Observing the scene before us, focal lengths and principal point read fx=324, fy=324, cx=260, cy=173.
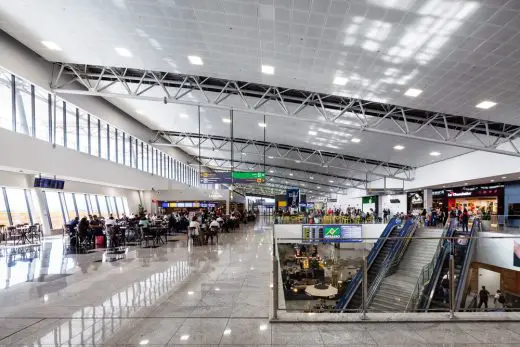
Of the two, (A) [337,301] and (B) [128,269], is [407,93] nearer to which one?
(A) [337,301]

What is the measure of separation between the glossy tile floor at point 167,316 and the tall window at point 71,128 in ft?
29.6

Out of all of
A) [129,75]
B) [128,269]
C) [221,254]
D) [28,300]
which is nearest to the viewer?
[28,300]

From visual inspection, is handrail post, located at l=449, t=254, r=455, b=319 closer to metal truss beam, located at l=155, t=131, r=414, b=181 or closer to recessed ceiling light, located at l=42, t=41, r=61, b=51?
recessed ceiling light, located at l=42, t=41, r=61, b=51

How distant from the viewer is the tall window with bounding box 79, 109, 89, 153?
16250 mm

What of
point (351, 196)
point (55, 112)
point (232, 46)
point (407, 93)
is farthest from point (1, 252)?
point (351, 196)

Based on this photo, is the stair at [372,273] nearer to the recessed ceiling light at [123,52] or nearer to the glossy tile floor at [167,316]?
the glossy tile floor at [167,316]

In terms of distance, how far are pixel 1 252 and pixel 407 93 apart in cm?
1434

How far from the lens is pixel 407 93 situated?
420 inches

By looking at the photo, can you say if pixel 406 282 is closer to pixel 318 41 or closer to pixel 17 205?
pixel 318 41

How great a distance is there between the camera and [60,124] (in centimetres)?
1476

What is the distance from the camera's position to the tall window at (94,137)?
17219 millimetres

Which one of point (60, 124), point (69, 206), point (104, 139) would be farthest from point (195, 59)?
point (69, 206)

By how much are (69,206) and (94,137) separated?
5.61 m

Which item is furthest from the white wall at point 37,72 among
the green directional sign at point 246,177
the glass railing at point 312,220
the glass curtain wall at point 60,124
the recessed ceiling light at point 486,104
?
the recessed ceiling light at point 486,104
